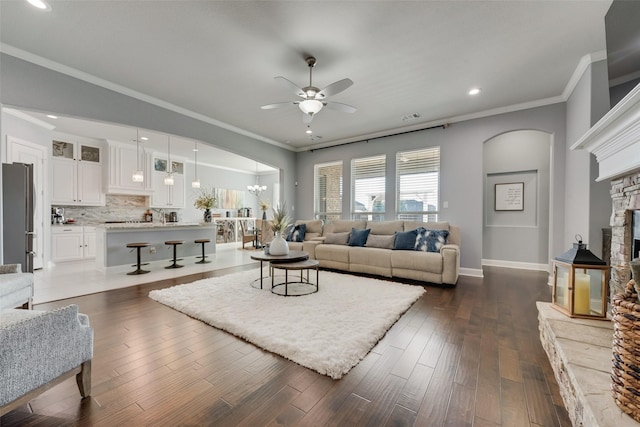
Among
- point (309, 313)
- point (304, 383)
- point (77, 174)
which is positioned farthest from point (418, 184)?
point (77, 174)

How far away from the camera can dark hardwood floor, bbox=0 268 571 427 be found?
1390 mm

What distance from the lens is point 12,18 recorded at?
94.3 inches

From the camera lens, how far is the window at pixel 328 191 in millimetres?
6590

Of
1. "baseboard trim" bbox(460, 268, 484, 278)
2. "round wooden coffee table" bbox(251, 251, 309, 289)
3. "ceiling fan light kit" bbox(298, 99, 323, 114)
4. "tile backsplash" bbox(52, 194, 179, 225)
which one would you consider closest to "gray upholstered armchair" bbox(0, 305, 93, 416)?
"round wooden coffee table" bbox(251, 251, 309, 289)

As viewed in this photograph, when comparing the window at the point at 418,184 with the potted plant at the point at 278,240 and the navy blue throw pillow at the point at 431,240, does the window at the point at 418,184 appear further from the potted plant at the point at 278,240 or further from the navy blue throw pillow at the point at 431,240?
the potted plant at the point at 278,240

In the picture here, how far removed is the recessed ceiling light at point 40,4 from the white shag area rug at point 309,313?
10.0 feet

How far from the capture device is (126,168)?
677 cm

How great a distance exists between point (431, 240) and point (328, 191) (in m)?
3.09

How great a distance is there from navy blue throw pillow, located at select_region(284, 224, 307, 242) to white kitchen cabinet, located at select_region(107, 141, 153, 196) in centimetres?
436

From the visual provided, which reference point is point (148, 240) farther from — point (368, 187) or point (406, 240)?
point (406, 240)

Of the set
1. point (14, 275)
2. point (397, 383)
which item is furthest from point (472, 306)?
point (14, 275)

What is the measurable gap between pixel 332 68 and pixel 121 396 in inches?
142

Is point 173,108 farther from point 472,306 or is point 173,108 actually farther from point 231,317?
point 472,306

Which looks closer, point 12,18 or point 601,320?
point 601,320
